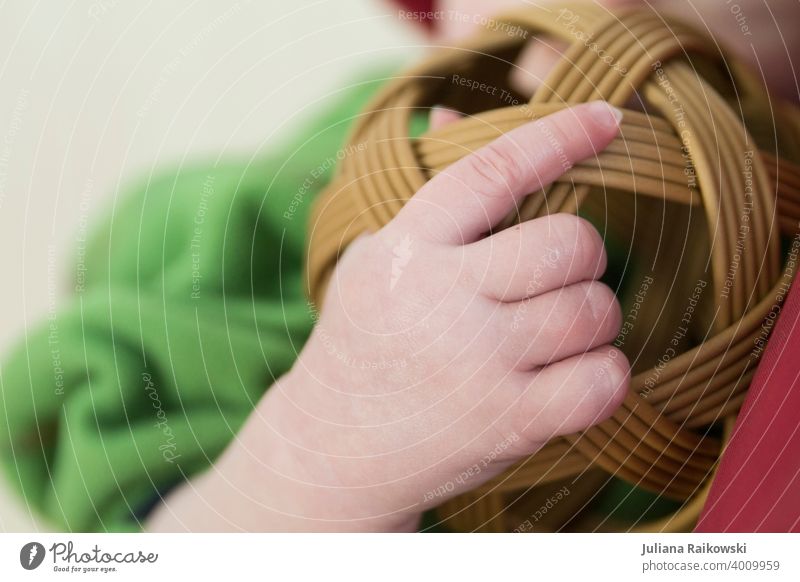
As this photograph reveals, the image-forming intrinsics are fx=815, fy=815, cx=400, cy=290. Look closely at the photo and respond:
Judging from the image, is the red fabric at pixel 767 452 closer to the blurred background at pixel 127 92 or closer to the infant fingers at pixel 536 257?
the infant fingers at pixel 536 257

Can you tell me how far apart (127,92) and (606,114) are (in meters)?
0.23

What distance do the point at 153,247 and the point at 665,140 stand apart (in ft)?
0.79

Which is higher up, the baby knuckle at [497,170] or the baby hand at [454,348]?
the baby knuckle at [497,170]

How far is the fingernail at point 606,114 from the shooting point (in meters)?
0.33

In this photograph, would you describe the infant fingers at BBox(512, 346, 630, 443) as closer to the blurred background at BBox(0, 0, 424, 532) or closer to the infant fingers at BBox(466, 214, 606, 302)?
the infant fingers at BBox(466, 214, 606, 302)

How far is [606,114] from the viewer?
1.10 feet

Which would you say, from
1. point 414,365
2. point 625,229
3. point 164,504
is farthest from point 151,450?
point 625,229

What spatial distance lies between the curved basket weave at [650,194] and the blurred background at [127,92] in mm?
52

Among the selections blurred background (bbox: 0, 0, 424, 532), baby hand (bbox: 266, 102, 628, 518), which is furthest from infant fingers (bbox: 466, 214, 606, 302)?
blurred background (bbox: 0, 0, 424, 532)

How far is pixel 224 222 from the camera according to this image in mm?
383

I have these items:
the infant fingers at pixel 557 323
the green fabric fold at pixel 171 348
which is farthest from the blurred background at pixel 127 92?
the infant fingers at pixel 557 323

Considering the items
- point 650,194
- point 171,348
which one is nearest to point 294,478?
point 171,348

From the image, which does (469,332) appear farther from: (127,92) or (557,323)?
(127,92)
